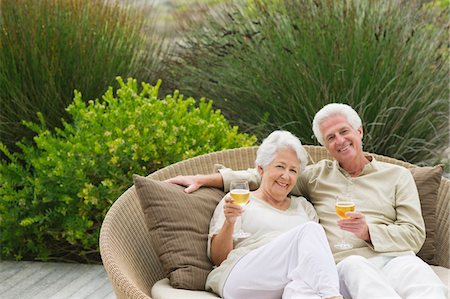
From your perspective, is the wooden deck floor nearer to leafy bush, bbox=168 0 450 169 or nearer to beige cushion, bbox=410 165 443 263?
leafy bush, bbox=168 0 450 169

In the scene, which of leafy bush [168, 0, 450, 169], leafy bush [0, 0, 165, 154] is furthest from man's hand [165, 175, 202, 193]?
leafy bush [0, 0, 165, 154]

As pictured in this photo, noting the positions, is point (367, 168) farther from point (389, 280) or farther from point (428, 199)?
point (389, 280)

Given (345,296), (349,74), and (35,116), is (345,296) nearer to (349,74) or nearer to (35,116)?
(349,74)

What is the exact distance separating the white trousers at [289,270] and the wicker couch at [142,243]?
0.15 m

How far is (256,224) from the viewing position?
3.11 m

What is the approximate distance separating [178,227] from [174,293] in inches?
11.3

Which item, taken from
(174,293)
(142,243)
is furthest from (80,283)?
(174,293)

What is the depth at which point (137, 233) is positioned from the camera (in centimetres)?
328

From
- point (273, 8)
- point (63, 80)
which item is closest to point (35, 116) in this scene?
point (63, 80)

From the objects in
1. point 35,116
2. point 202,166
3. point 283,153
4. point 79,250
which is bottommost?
point 79,250

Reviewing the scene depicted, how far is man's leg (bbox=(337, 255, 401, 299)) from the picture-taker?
2.70m

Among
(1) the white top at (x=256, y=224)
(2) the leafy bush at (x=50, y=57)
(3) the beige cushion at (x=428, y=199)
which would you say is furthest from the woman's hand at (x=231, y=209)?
(2) the leafy bush at (x=50, y=57)

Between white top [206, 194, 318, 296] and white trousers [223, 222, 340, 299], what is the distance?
0.25 ft

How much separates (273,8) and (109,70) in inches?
43.2
